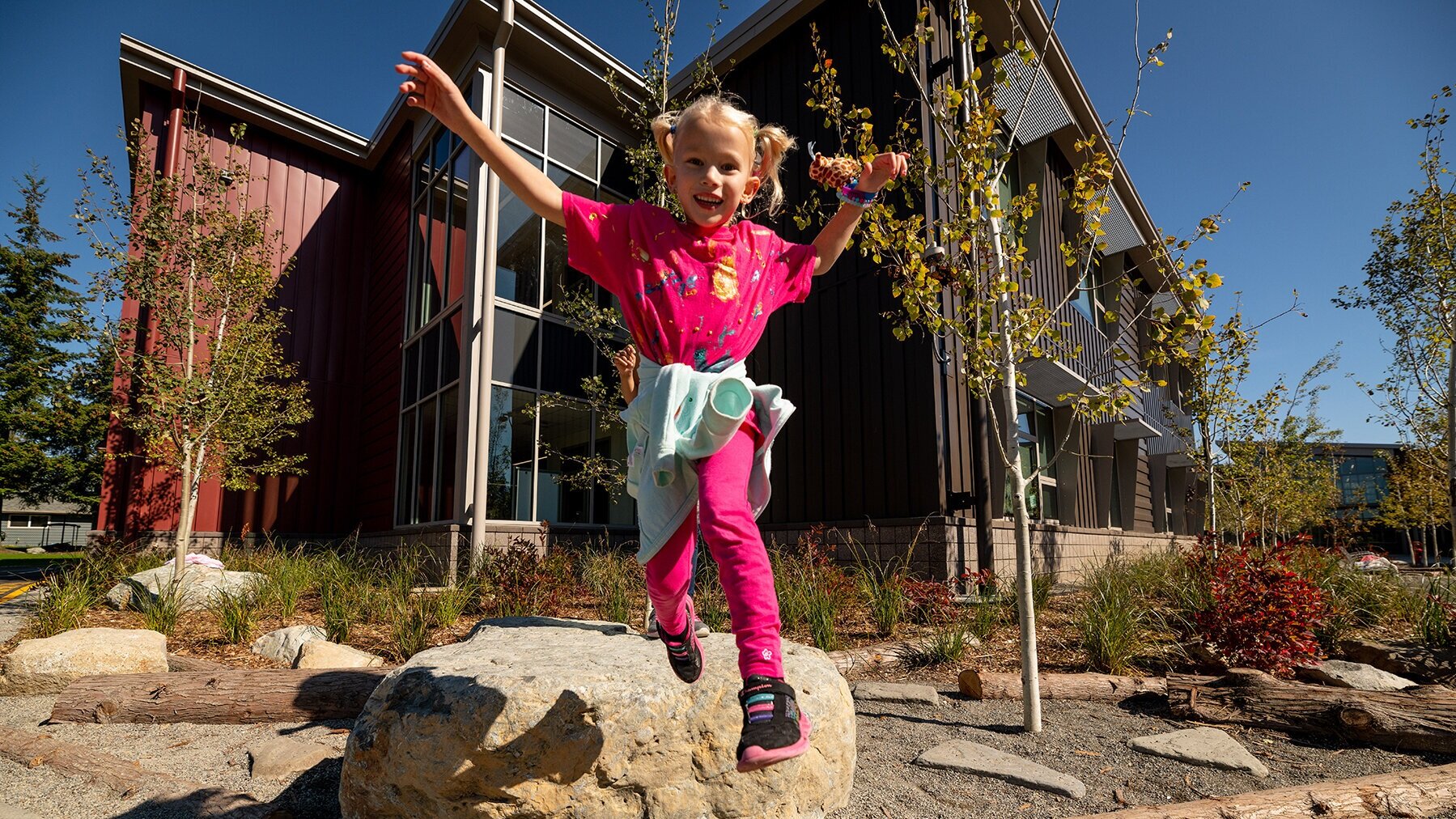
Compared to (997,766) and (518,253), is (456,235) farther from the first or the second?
(997,766)

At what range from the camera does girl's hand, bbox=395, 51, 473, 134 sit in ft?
6.38

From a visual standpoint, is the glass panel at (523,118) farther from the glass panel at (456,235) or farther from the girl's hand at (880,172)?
the girl's hand at (880,172)

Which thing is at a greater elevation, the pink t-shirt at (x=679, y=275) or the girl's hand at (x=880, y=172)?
the girl's hand at (x=880, y=172)

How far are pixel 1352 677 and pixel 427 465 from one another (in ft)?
31.8

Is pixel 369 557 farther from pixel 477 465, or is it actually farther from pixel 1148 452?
pixel 1148 452

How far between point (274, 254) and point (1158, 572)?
1339 centimetres

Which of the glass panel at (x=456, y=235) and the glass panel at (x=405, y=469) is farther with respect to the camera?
the glass panel at (x=405, y=469)

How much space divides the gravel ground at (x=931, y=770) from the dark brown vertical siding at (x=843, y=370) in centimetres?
348

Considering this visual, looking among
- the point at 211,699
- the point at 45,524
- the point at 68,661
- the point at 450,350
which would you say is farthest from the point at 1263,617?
the point at 45,524

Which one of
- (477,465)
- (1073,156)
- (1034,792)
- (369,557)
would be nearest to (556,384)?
(477,465)

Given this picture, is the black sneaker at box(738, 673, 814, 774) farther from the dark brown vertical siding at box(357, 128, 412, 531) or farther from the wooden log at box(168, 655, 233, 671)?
the dark brown vertical siding at box(357, 128, 412, 531)

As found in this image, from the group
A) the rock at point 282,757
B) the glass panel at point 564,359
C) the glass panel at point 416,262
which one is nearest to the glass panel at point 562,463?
the glass panel at point 564,359

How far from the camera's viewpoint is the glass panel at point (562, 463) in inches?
370

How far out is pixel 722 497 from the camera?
1857mm
